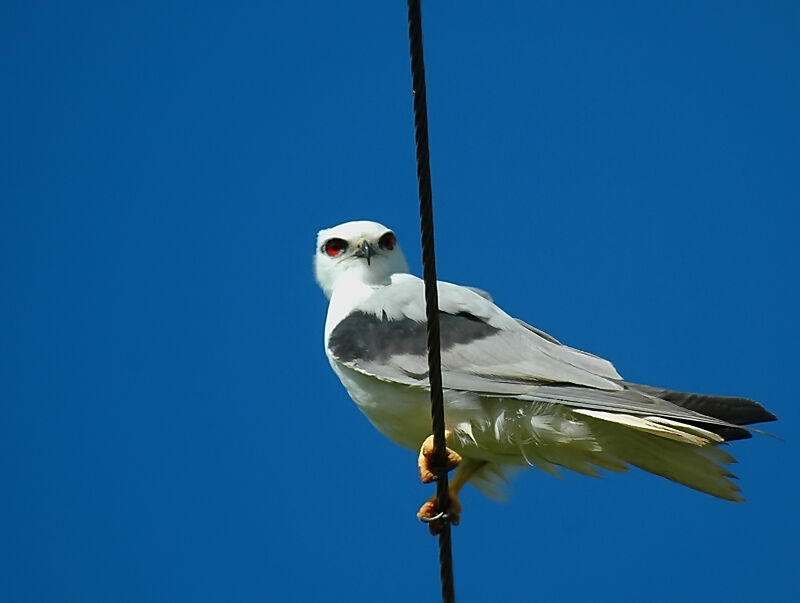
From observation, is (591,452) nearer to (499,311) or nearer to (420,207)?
(499,311)

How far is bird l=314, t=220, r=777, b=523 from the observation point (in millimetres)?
4438

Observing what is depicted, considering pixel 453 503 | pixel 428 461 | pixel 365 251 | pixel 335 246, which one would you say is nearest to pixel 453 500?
pixel 453 503

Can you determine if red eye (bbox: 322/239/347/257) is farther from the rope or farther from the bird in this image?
the rope

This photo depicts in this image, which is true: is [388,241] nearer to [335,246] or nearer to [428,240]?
[335,246]

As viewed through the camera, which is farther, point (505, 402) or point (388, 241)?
point (388, 241)

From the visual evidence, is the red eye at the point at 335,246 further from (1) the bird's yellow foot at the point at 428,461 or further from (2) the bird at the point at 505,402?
(1) the bird's yellow foot at the point at 428,461

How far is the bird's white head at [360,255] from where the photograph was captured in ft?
20.5

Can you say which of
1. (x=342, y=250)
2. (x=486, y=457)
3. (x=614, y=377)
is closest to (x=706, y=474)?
(x=614, y=377)

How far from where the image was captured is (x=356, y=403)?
5.27 metres

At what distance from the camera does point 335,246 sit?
6.43 meters

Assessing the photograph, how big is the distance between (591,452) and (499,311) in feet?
3.44

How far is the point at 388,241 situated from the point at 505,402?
1806 millimetres

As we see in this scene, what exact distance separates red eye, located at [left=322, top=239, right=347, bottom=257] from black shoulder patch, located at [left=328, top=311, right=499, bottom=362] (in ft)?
3.38

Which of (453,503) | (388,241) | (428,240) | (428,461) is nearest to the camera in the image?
(428,240)
